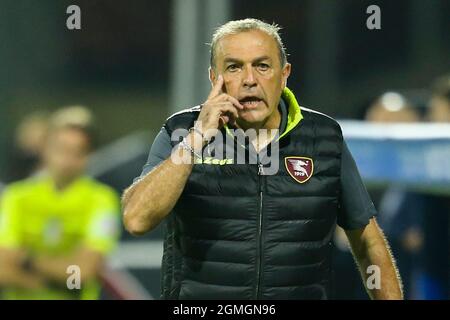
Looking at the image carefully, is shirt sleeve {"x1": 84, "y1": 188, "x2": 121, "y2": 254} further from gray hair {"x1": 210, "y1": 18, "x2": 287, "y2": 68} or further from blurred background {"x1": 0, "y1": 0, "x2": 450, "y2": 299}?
gray hair {"x1": 210, "y1": 18, "x2": 287, "y2": 68}

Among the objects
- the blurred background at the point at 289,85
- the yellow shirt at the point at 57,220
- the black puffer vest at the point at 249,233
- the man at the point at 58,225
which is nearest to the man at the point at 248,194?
the black puffer vest at the point at 249,233

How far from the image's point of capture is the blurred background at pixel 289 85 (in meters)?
5.74

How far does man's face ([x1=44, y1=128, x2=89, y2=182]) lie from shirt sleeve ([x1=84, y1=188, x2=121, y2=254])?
20 centimetres

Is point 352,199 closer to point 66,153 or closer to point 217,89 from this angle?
point 217,89

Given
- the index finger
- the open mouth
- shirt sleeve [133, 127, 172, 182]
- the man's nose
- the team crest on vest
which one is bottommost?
the team crest on vest

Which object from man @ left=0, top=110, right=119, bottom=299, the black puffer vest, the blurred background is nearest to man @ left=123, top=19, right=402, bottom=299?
the black puffer vest

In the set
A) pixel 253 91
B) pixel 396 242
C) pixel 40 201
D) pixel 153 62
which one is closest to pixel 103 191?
pixel 40 201

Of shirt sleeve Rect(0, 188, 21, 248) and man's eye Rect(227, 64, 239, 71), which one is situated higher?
man's eye Rect(227, 64, 239, 71)

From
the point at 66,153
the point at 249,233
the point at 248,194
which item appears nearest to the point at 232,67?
the point at 248,194

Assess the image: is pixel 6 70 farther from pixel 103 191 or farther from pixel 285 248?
pixel 285 248

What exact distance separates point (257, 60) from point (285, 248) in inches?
22.4

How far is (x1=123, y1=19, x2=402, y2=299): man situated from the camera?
11.4 feet

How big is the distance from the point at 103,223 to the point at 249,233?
113 inches

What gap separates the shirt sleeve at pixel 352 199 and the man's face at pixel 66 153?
272 cm
